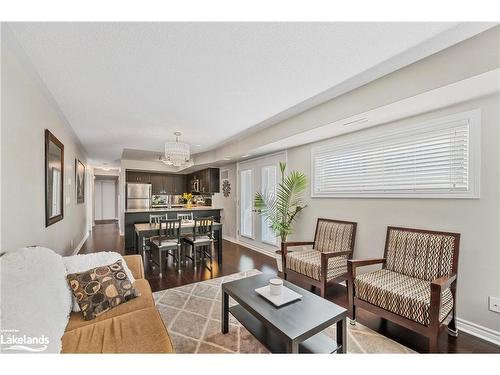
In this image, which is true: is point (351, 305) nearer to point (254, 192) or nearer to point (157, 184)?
point (254, 192)

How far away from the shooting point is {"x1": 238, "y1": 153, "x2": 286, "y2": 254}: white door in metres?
4.65

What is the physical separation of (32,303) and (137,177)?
7018mm

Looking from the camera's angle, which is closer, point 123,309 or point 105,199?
point 123,309

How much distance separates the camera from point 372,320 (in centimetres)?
229

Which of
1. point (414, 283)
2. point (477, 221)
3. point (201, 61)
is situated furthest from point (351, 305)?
point (201, 61)

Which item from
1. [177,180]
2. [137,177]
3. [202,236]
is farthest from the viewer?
[177,180]

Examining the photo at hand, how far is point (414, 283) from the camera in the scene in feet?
6.89

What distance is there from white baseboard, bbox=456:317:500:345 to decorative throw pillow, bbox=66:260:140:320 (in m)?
2.96

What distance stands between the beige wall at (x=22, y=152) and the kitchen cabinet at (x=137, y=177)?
5.21 m

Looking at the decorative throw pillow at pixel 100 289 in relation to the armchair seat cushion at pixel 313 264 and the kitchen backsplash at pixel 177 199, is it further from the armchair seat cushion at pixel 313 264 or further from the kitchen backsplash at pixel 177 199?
the kitchen backsplash at pixel 177 199
